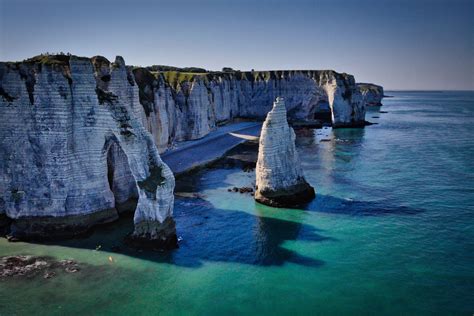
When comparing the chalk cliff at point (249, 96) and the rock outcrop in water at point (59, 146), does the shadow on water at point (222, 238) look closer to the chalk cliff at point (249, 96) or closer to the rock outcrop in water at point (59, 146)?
the rock outcrop in water at point (59, 146)

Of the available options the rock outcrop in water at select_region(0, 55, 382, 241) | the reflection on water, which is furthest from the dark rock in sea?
the reflection on water

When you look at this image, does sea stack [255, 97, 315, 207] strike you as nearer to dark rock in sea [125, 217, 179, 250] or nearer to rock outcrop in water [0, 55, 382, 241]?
rock outcrop in water [0, 55, 382, 241]

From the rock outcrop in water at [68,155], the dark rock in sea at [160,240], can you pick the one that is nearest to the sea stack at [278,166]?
the rock outcrop in water at [68,155]

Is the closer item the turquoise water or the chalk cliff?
the turquoise water

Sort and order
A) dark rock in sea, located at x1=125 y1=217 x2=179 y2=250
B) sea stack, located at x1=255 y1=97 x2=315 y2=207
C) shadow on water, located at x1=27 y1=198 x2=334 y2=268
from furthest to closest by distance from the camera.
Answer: sea stack, located at x1=255 y1=97 x2=315 y2=207 < dark rock in sea, located at x1=125 y1=217 x2=179 y2=250 < shadow on water, located at x1=27 y1=198 x2=334 y2=268

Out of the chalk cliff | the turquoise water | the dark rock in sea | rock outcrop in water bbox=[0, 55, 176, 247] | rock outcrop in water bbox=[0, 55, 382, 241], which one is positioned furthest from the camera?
the chalk cliff

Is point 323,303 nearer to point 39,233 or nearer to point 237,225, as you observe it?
point 237,225
